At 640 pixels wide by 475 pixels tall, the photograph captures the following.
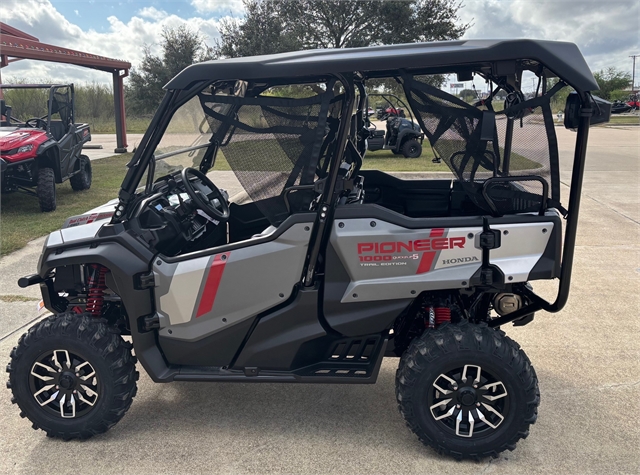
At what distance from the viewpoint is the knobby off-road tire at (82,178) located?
1041cm

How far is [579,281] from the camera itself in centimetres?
541

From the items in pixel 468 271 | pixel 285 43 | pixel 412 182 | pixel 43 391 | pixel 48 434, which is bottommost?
pixel 48 434

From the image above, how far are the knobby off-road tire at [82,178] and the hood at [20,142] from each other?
152 centimetres

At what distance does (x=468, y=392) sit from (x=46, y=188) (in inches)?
300

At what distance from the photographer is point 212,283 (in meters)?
2.83

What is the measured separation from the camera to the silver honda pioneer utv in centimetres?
271

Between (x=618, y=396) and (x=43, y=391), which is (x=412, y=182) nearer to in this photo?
(x=618, y=396)

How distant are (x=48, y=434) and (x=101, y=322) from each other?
636 mm

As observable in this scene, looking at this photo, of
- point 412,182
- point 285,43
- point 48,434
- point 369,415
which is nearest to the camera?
point 48,434

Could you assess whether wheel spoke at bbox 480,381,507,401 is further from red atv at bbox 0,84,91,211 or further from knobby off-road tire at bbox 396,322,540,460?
red atv at bbox 0,84,91,211

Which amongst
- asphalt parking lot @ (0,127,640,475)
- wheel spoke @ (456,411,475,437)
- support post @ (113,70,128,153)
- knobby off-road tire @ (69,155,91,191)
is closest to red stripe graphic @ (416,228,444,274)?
wheel spoke @ (456,411,475,437)

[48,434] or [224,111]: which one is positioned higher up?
[224,111]

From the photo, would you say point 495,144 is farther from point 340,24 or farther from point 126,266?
point 340,24

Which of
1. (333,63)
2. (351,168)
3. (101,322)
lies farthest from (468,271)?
(101,322)
